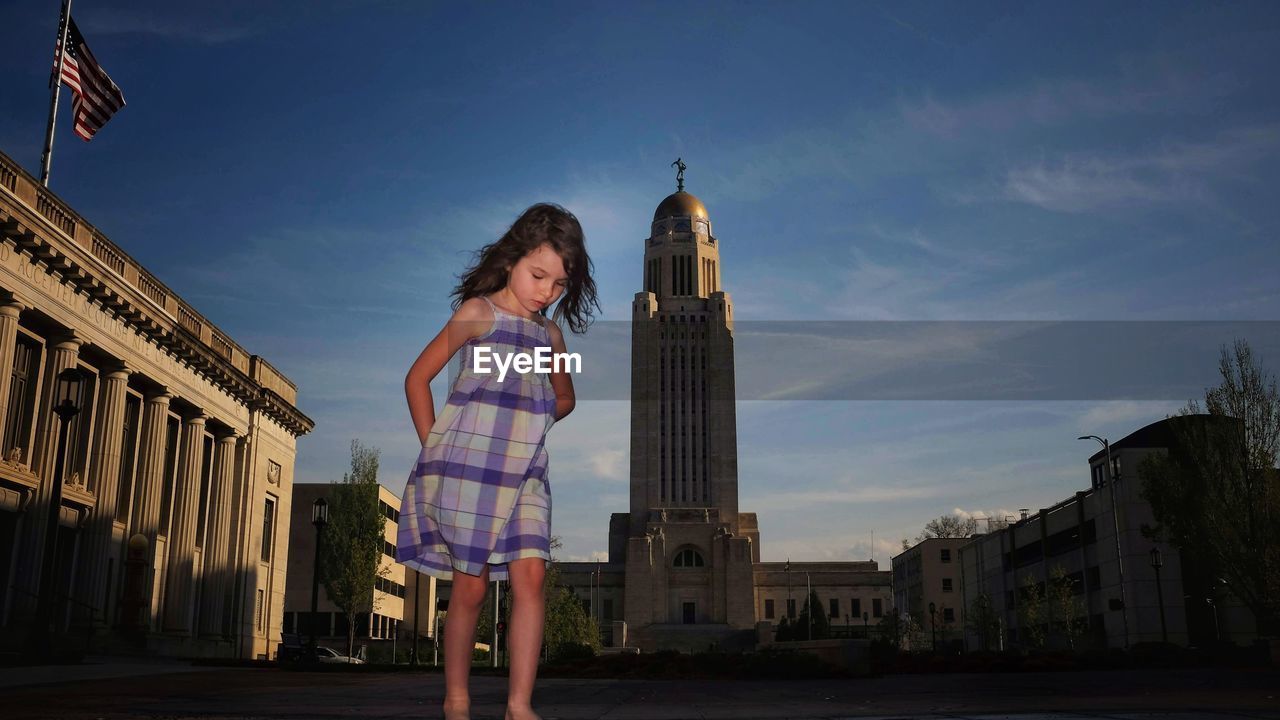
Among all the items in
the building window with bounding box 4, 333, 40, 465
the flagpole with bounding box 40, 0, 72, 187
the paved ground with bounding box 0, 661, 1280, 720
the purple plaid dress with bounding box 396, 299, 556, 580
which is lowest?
the paved ground with bounding box 0, 661, 1280, 720

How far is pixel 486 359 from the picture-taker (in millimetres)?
4977

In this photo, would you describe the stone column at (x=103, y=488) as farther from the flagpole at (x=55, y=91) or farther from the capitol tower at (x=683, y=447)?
the capitol tower at (x=683, y=447)

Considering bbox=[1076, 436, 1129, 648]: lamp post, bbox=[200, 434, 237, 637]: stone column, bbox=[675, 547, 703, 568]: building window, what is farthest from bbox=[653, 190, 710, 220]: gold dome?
bbox=[200, 434, 237, 637]: stone column

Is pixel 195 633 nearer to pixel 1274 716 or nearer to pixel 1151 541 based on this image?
pixel 1274 716

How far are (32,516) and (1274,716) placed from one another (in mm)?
28229

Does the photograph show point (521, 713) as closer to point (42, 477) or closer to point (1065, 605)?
point (42, 477)

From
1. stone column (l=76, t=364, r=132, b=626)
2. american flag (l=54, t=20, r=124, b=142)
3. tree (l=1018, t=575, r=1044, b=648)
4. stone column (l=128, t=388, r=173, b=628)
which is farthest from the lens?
tree (l=1018, t=575, r=1044, b=648)

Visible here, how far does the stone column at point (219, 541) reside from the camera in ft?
122

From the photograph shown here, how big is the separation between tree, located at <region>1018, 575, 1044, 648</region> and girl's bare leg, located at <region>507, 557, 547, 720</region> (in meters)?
62.8

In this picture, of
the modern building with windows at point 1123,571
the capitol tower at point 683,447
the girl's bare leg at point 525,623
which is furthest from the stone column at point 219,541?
the capitol tower at point 683,447

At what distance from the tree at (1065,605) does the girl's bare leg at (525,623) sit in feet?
196

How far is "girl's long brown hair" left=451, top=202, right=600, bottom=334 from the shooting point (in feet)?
17.1

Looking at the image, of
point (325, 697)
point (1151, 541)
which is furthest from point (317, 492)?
point (325, 697)

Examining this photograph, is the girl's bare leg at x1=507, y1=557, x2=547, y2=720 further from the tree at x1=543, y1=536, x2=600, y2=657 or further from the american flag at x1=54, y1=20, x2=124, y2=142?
the tree at x1=543, y1=536, x2=600, y2=657
